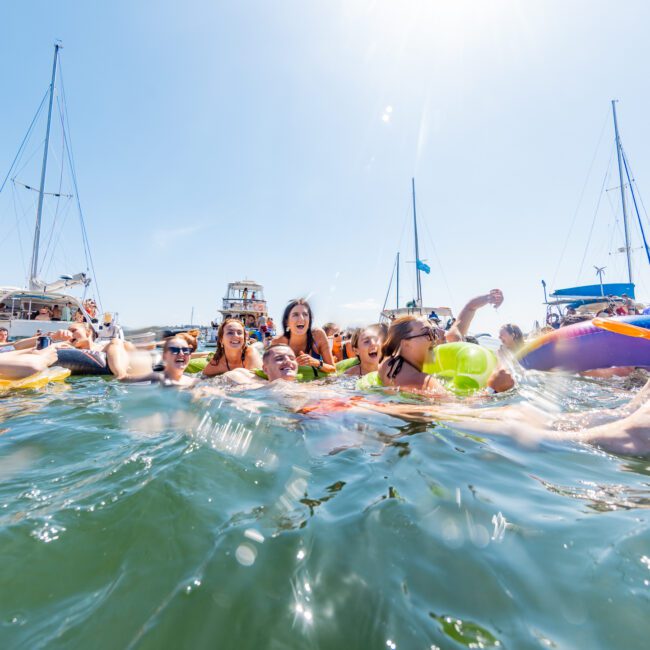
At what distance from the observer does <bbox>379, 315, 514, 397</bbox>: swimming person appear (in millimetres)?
3818

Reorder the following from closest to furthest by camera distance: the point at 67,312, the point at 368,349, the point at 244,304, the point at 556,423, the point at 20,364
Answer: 1. the point at 556,423
2. the point at 20,364
3. the point at 368,349
4. the point at 67,312
5. the point at 244,304

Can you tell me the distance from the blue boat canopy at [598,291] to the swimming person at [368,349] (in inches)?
952

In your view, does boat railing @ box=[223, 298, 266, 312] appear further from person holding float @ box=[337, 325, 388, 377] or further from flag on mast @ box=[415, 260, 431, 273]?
person holding float @ box=[337, 325, 388, 377]

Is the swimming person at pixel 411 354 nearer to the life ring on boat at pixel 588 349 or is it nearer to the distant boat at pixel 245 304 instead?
the life ring on boat at pixel 588 349

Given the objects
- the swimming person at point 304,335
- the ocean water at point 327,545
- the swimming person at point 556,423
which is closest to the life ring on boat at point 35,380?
the ocean water at point 327,545

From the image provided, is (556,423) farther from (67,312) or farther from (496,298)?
(67,312)

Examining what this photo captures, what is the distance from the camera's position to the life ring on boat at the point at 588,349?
4680 mm

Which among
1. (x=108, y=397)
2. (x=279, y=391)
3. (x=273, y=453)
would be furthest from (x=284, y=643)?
(x=108, y=397)

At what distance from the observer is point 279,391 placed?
4.11 m

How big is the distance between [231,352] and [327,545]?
5059mm

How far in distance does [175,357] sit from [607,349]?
592cm

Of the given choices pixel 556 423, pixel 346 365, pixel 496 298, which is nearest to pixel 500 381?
pixel 496 298

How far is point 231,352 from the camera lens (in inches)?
238

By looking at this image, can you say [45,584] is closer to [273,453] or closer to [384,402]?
[273,453]
